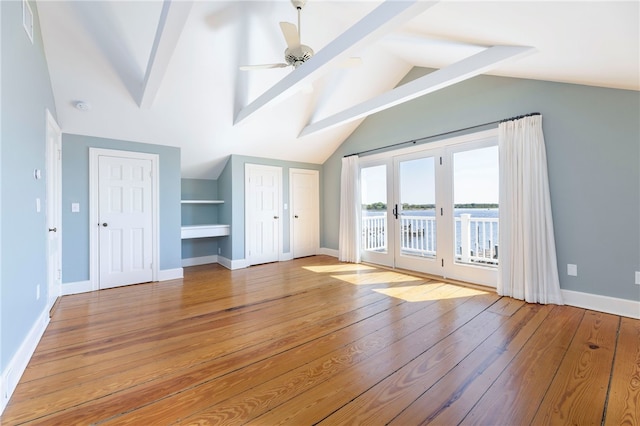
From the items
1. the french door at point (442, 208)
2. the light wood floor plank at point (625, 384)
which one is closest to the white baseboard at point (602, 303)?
the light wood floor plank at point (625, 384)

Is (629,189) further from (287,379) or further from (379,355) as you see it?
(287,379)

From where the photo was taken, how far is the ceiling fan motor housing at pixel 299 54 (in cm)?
273

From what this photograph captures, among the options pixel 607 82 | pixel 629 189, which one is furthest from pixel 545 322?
pixel 607 82

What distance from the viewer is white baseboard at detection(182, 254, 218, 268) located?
5498 mm

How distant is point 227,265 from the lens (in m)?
5.29

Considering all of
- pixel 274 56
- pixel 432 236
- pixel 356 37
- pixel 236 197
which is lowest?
pixel 432 236

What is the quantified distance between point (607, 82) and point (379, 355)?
3325 mm

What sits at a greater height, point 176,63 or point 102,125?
point 176,63

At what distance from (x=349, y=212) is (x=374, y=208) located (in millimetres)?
529

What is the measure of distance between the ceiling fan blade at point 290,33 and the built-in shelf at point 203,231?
3.51 metres

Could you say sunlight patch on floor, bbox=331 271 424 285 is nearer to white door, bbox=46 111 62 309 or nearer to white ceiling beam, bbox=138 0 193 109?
white ceiling beam, bbox=138 0 193 109

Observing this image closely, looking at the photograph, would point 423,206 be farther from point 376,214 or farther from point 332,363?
point 332,363

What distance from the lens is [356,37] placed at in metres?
2.12

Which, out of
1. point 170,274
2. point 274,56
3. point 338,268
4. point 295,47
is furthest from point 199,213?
point 295,47
